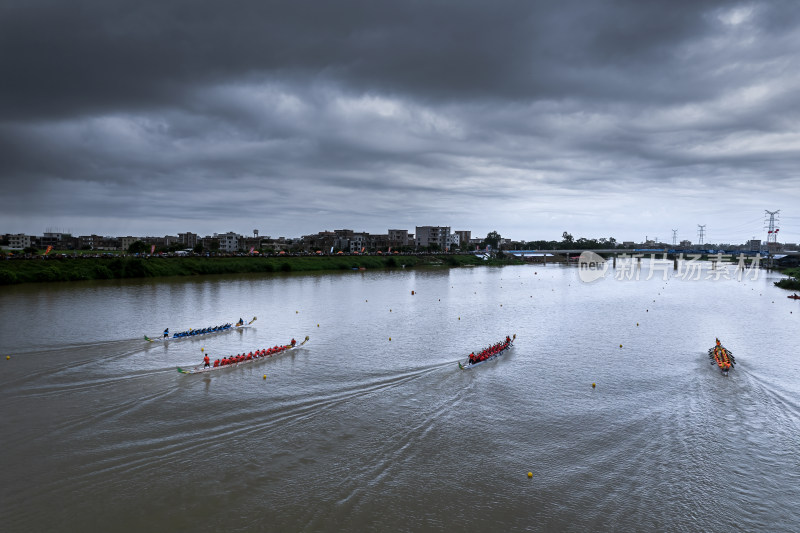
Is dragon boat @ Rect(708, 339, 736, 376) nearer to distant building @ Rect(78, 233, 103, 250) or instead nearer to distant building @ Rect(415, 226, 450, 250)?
distant building @ Rect(415, 226, 450, 250)

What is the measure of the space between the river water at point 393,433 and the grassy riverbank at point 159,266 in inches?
1045

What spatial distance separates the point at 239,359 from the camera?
1964cm

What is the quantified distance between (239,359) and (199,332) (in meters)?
6.78

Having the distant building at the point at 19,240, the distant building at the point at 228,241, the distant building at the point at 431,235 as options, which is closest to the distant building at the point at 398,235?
the distant building at the point at 431,235

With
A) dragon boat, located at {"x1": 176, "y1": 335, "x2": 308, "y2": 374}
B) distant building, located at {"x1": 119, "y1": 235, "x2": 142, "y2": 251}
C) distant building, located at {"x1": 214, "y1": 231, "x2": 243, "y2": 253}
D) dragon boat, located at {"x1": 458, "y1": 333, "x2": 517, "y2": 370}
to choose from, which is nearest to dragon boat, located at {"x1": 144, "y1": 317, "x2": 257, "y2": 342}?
dragon boat, located at {"x1": 176, "y1": 335, "x2": 308, "y2": 374}

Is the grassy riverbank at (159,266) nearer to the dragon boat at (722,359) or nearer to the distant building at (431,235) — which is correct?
the dragon boat at (722,359)

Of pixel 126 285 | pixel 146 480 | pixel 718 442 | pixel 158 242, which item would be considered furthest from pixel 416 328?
pixel 158 242

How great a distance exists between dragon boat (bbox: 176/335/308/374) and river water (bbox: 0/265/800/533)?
49cm

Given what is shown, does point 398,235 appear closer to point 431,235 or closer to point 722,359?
point 431,235

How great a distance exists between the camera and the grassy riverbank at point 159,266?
1924 inches

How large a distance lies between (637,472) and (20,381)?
66.4 ft

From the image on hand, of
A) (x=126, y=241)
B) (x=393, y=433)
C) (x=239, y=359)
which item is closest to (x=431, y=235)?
(x=126, y=241)

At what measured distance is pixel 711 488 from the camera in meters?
10.8

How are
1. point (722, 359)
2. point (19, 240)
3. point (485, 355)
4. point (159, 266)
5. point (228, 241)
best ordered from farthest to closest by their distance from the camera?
point (228, 241) < point (19, 240) < point (159, 266) < point (485, 355) < point (722, 359)
